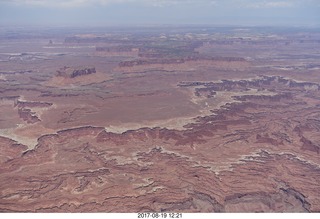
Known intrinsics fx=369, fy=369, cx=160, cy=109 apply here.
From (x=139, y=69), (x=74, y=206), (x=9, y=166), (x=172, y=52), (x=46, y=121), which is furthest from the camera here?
(x=172, y=52)

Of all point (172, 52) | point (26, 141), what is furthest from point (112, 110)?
point (172, 52)

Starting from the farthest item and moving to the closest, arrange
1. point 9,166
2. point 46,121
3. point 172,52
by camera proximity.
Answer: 1. point 172,52
2. point 46,121
3. point 9,166

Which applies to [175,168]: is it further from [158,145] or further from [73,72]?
[73,72]

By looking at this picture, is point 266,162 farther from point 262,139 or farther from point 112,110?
point 112,110

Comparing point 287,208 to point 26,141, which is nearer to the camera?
point 287,208

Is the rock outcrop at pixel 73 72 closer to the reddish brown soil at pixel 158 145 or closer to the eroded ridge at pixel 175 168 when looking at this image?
the reddish brown soil at pixel 158 145

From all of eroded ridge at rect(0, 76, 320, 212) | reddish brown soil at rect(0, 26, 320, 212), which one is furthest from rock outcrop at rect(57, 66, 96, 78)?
eroded ridge at rect(0, 76, 320, 212)

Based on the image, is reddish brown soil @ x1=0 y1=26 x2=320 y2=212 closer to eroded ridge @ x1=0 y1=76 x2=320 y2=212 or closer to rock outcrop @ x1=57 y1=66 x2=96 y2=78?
eroded ridge @ x1=0 y1=76 x2=320 y2=212

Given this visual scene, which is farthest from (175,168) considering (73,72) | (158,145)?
(73,72)
